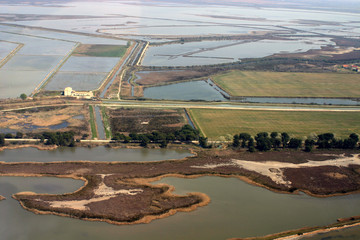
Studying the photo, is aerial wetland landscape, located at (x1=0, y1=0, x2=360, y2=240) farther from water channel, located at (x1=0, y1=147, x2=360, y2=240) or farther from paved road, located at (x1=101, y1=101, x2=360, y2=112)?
paved road, located at (x1=101, y1=101, x2=360, y2=112)

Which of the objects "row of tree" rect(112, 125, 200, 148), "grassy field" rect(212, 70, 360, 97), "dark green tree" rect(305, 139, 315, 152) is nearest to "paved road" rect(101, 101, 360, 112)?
"grassy field" rect(212, 70, 360, 97)

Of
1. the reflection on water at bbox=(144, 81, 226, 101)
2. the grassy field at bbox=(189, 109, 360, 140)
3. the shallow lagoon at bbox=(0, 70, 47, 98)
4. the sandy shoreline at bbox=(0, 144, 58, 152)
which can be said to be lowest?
the sandy shoreline at bbox=(0, 144, 58, 152)

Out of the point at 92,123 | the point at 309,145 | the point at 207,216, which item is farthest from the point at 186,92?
the point at 207,216

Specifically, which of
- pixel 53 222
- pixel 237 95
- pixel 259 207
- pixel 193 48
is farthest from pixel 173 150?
pixel 193 48

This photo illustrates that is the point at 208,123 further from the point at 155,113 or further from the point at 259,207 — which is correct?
the point at 259,207

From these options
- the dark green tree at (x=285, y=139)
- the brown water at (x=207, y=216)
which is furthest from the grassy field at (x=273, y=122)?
the brown water at (x=207, y=216)

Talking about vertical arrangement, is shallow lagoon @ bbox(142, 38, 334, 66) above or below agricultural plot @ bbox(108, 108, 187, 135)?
above
